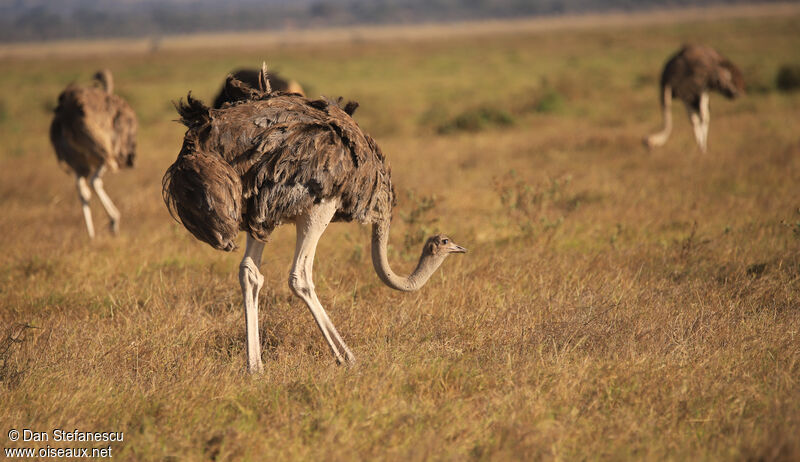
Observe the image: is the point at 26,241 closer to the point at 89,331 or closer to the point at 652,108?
the point at 89,331

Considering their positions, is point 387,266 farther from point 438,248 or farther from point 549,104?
point 549,104

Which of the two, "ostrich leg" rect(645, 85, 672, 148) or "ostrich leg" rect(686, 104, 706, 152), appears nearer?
"ostrich leg" rect(645, 85, 672, 148)

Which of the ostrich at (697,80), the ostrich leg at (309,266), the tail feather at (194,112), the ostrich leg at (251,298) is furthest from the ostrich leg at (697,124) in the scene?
the tail feather at (194,112)

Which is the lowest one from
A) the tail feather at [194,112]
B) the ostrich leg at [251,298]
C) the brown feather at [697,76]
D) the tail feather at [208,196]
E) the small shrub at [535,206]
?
the small shrub at [535,206]

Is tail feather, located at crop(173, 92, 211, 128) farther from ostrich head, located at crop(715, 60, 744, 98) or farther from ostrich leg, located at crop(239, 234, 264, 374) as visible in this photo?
ostrich head, located at crop(715, 60, 744, 98)

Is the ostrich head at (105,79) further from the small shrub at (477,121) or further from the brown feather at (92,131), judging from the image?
the small shrub at (477,121)

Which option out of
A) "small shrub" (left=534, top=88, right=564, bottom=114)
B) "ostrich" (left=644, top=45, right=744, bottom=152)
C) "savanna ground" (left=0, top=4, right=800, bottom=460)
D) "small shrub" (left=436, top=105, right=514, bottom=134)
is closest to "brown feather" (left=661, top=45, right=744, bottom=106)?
"ostrich" (left=644, top=45, right=744, bottom=152)

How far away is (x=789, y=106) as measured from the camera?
13922 millimetres

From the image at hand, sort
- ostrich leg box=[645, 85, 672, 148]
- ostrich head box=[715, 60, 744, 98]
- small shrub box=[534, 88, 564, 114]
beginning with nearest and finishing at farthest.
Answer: ostrich leg box=[645, 85, 672, 148] → ostrich head box=[715, 60, 744, 98] → small shrub box=[534, 88, 564, 114]

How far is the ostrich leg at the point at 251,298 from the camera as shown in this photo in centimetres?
409

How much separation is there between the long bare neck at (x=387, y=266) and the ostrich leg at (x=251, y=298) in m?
0.64

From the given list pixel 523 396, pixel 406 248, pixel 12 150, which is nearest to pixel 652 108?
pixel 406 248

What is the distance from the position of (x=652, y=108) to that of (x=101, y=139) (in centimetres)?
1100

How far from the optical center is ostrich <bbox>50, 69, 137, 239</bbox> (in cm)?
757
